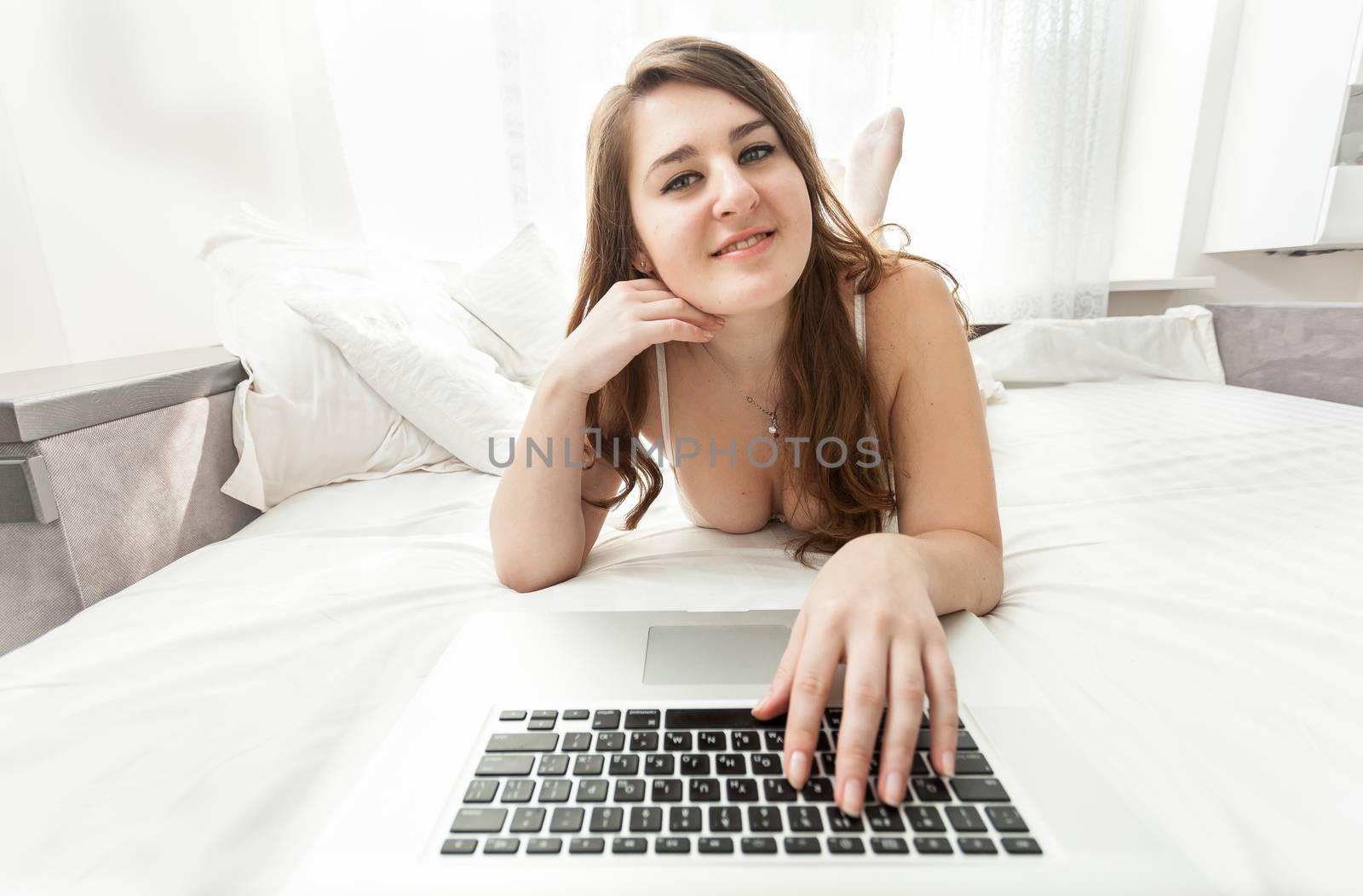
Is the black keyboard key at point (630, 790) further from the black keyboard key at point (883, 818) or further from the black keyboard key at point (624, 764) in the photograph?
the black keyboard key at point (883, 818)

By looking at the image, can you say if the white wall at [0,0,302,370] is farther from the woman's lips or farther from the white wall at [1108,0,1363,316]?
the white wall at [1108,0,1363,316]

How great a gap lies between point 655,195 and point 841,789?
0.68 m

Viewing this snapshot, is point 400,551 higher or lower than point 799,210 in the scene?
lower

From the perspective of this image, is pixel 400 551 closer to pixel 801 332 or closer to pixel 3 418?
pixel 3 418

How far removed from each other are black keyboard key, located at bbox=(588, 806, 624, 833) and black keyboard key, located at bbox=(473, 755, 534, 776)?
2.2 inches

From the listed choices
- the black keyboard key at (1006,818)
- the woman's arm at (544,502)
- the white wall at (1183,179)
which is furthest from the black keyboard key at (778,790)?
the white wall at (1183,179)

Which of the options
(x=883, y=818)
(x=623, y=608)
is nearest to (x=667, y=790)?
(x=883, y=818)

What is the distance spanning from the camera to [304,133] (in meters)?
2.20

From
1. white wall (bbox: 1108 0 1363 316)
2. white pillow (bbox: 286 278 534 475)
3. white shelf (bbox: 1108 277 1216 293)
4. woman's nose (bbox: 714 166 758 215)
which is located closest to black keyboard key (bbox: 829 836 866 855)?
woman's nose (bbox: 714 166 758 215)

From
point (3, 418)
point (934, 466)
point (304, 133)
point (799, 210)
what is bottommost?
point (934, 466)

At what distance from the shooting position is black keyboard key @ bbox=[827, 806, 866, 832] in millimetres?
354

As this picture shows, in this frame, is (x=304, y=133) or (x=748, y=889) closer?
(x=748, y=889)

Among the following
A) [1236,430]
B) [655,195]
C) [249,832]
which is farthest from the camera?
[1236,430]

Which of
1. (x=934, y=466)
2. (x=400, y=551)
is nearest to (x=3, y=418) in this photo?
(x=400, y=551)
